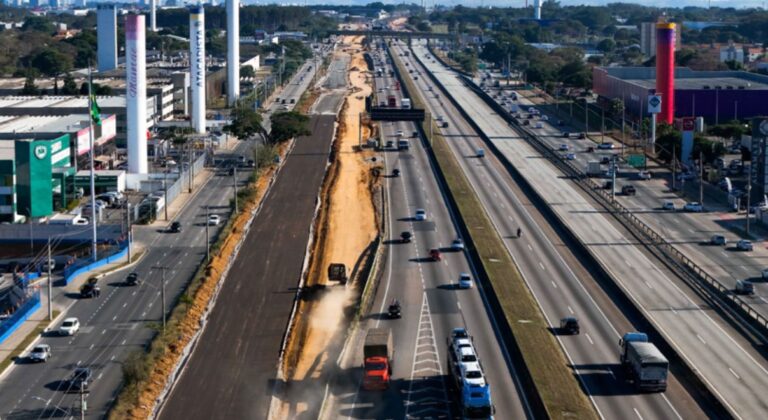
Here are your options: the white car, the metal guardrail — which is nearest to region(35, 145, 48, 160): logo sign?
the white car

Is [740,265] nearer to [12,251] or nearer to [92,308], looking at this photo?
[92,308]

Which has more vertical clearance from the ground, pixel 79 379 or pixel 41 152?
pixel 41 152

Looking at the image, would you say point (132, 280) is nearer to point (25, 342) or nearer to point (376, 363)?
point (25, 342)

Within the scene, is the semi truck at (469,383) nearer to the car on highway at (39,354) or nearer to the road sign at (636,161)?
the car on highway at (39,354)

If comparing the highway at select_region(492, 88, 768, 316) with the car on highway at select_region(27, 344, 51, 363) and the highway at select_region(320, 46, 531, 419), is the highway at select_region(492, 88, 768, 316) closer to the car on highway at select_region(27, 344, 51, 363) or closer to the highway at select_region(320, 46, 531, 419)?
the highway at select_region(320, 46, 531, 419)

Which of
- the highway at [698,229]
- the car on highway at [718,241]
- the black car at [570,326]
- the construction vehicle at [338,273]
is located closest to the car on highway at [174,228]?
the construction vehicle at [338,273]

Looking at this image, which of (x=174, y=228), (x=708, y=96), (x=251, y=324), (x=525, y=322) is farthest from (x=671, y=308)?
(x=708, y=96)
